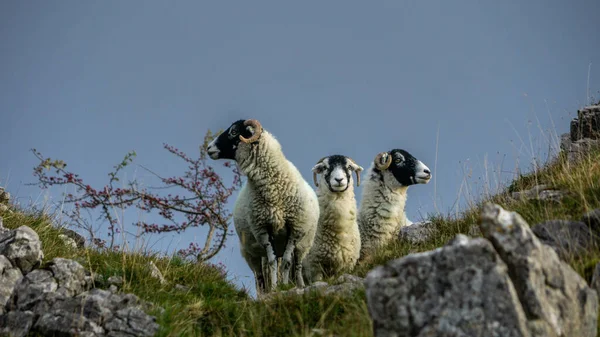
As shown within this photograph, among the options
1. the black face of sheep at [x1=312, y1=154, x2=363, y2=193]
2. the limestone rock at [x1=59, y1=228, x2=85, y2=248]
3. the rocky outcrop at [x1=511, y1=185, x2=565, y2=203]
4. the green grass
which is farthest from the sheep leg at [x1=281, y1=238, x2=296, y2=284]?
the rocky outcrop at [x1=511, y1=185, x2=565, y2=203]

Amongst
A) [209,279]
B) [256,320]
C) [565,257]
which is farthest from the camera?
[209,279]

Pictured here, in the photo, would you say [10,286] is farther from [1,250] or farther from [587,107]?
[587,107]

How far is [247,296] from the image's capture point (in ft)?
27.6

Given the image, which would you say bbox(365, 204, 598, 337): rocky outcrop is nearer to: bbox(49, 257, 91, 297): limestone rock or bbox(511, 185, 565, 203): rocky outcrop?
bbox(511, 185, 565, 203): rocky outcrop

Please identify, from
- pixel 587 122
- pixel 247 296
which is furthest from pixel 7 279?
pixel 587 122

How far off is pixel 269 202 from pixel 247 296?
1828mm

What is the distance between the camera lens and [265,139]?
33.2ft

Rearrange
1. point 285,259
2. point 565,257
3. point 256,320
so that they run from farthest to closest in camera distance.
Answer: point 285,259, point 256,320, point 565,257

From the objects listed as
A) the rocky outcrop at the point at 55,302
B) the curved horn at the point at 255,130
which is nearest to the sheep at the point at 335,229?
the curved horn at the point at 255,130

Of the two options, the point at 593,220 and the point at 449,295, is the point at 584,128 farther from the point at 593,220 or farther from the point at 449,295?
the point at 449,295

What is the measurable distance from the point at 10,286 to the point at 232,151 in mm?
4366

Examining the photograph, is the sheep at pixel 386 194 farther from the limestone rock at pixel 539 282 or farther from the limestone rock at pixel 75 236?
the limestone rock at pixel 539 282

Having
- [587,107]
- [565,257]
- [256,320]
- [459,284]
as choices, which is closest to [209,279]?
[256,320]

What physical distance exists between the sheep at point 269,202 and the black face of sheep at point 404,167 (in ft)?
8.47
